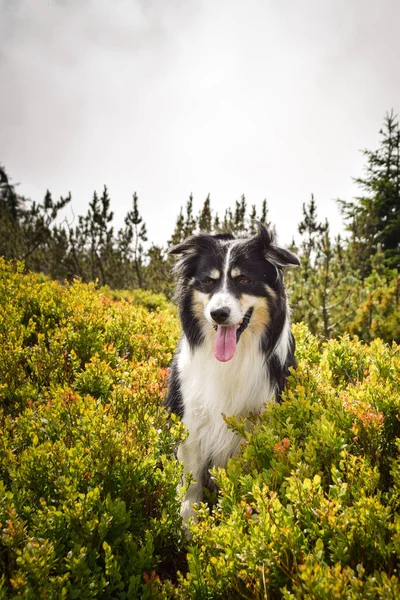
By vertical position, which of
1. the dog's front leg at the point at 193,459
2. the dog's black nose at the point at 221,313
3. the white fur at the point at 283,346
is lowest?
the dog's front leg at the point at 193,459

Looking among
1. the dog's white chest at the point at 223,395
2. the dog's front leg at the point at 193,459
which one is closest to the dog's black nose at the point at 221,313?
the dog's white chest at the point at 223,395

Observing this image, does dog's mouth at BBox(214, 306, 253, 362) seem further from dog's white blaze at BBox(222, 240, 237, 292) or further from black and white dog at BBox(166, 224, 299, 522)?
dog's white blaze at BBox(222, 240, 237, 292)

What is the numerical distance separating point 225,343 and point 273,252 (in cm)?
89

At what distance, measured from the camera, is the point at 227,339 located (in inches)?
118

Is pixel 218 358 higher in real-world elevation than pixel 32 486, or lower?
higher

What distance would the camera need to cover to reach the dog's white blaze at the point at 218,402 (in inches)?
116

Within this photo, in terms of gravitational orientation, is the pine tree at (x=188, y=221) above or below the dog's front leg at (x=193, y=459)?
above

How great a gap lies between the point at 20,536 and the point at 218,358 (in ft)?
5.52

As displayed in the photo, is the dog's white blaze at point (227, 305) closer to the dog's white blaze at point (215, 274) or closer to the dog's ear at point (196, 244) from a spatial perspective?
the dog's white blaze at point (215, 274)

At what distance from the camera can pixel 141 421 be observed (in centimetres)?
276

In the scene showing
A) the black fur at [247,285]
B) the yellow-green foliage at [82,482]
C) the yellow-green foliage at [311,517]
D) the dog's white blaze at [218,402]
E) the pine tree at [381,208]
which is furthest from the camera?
the pine tree at [381,208]

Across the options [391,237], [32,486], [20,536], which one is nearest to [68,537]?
[20,536]

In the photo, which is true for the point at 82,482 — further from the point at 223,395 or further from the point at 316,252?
the point at 316,252

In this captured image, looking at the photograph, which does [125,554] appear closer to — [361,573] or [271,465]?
[271,465]
